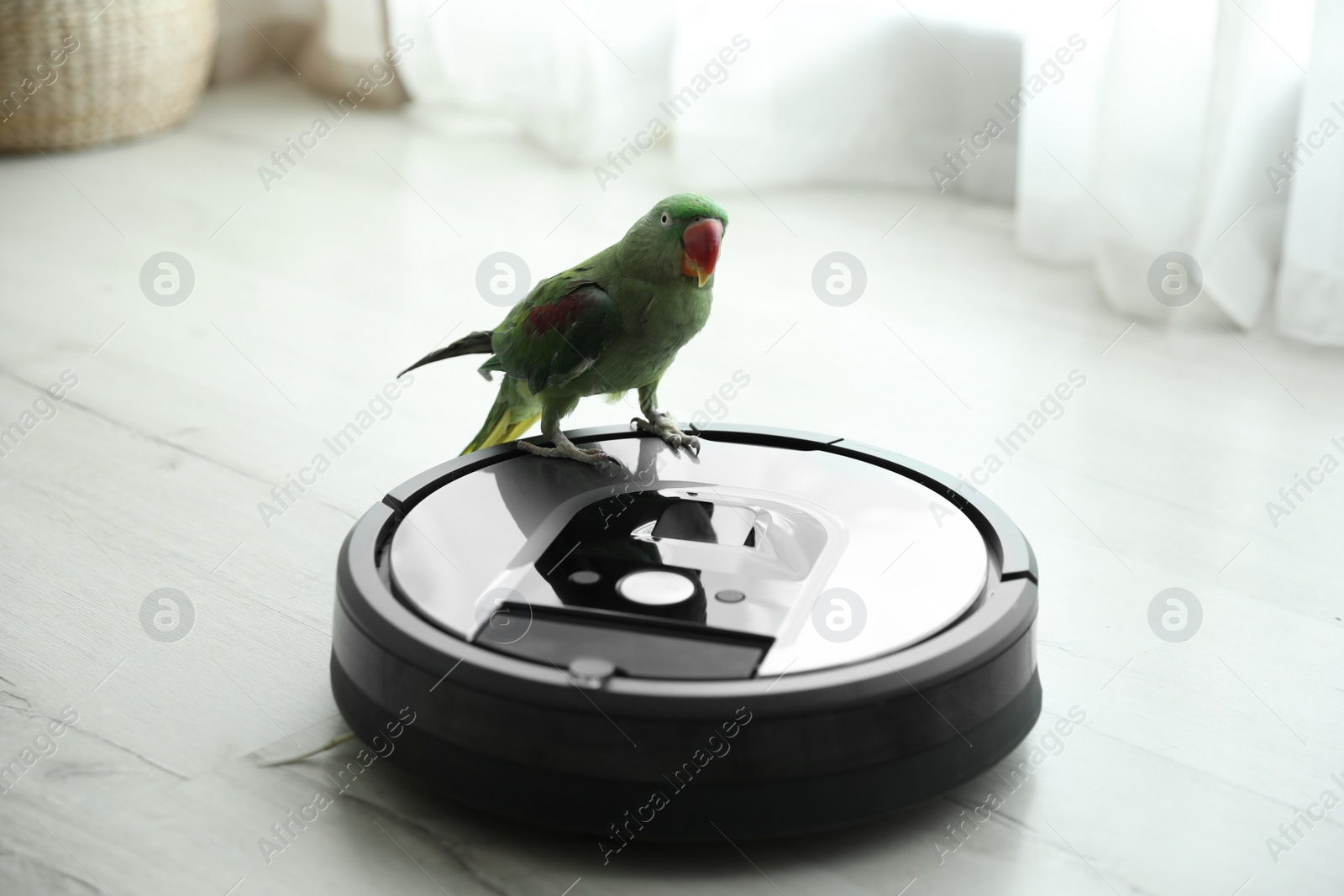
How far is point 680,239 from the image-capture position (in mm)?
1130

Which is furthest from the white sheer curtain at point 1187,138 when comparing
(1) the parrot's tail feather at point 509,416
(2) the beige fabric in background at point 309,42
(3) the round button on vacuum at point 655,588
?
(2) the beige fabric in background at point 309,42

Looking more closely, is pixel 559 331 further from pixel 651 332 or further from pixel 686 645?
pixel 686 645

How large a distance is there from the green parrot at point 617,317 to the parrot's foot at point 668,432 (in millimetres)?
46

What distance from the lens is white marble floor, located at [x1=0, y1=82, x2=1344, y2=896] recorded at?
0.97 meters

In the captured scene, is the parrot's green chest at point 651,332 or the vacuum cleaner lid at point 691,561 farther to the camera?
the parrot's green chest at point 651,332

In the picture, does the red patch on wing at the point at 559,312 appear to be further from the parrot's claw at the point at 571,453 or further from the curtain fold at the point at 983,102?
the curtain fold at the point at 983,102

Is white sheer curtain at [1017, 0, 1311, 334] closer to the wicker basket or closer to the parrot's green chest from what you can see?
the parrot's green chest

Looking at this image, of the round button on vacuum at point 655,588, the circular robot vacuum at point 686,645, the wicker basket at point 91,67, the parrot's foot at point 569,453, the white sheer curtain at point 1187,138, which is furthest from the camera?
the wicker basket at point 91,67

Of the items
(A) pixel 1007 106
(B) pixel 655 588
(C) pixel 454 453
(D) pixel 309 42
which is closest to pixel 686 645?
(B) pixel 655 588

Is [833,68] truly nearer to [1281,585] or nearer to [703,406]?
[703,406]

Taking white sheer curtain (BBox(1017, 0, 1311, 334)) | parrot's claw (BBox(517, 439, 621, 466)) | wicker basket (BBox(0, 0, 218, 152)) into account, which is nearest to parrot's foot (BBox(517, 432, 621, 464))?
parrot's claw (BBox(517, 439, 621, 466))

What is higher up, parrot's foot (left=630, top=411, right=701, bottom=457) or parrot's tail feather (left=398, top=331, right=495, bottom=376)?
parrot's tail feather (left=398, top=331, right=495, bottom=376)

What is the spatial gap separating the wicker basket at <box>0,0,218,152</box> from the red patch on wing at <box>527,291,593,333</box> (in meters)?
1.88

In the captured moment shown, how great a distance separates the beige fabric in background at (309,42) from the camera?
3076mm
